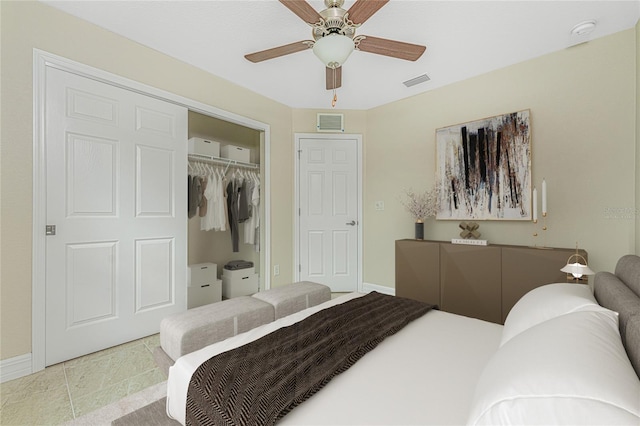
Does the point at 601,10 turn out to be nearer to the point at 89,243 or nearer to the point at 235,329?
the point at 235,329

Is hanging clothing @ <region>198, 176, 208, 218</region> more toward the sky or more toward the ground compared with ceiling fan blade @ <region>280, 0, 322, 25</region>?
more toward the ground

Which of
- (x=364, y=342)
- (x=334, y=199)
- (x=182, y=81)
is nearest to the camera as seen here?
(x=364, y=342)

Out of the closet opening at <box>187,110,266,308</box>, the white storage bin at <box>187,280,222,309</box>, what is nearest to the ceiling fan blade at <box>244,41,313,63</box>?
the closet opening at <box>187,110,266,308</box>

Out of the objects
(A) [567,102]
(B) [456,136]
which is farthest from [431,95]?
(A) [567,102]

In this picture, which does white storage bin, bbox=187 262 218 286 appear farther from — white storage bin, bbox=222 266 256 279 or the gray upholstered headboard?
the gray upholstered headboard

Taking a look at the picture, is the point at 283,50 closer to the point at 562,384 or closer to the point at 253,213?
the point at 562,384

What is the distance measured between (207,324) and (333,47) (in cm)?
177

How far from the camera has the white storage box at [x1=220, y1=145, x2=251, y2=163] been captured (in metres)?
3.74

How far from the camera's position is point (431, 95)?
3369 mm

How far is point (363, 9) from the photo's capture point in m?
1.60

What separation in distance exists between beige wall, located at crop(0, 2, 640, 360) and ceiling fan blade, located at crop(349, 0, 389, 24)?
186 centimetres

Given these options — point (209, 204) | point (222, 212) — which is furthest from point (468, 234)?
point (209, 204)

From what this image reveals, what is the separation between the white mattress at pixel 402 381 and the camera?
81 centimetres

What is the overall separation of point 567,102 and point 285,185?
9.70 ft
